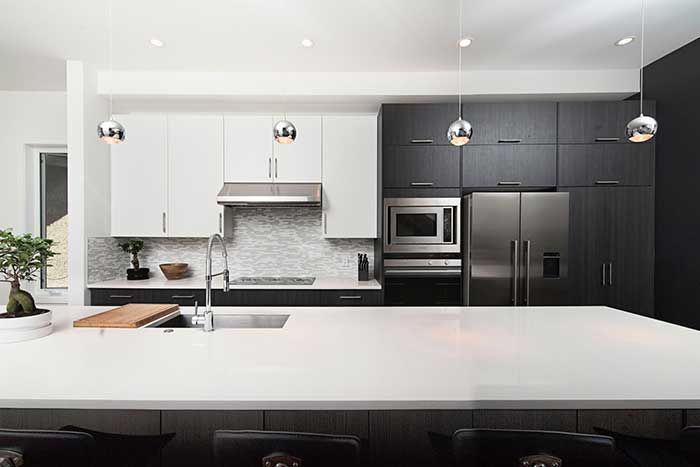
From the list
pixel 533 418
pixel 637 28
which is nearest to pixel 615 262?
pixel 637 28

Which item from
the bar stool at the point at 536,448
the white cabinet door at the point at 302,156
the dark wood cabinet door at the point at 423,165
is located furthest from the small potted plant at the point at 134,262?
the bar stool at the point at 536,448

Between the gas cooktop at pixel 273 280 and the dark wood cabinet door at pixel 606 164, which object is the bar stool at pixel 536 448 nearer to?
the gas cooktop at pixel 273 280

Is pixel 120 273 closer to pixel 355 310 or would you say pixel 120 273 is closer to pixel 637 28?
pixel 355 310

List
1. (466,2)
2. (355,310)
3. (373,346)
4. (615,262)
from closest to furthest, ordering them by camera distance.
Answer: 1. (373,346)
2. (355,310)
3. (466,2)
4. (615,262)

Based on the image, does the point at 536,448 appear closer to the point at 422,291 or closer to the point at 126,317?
the point at 126,317

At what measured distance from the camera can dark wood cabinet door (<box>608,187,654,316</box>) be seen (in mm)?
3359

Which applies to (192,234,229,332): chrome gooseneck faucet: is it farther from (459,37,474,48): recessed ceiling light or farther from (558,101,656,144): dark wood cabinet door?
(558,101,656,144): dark wood cabinet door

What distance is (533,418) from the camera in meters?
1.34

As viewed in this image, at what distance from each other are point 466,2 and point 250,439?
2.64 meters

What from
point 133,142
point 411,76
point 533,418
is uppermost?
point 411,76

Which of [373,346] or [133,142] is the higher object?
[133,142]

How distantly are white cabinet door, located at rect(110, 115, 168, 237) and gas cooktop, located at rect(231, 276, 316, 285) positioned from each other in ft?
3.11

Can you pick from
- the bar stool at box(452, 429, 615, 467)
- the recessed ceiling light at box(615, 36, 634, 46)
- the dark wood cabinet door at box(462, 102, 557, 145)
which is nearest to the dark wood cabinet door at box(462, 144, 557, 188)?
the dark wood cabinet door at box(462, 102, 557, 145)

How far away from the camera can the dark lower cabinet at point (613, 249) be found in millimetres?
3361
